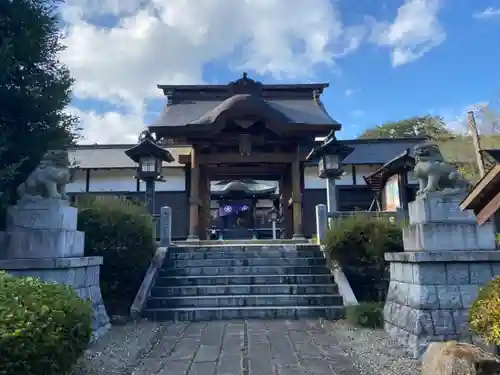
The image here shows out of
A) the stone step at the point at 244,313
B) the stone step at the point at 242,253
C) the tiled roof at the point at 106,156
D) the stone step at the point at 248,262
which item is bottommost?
the stone step at the point at 244,313

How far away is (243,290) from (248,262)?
3.58ft

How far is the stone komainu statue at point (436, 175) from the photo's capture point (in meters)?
5.54

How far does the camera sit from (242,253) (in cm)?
988

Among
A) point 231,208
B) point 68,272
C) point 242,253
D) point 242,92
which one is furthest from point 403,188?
point 231,208

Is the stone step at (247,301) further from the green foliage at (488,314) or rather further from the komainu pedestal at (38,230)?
the green foliage at (488,314)

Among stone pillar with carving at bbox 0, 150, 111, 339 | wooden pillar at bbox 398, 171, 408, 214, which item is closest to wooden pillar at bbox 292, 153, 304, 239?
wooden pillar at bbox 398, 171, 408, 214

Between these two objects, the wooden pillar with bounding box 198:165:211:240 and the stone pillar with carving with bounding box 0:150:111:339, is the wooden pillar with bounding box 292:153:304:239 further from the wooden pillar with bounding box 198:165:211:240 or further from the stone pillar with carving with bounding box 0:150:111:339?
the stone pillar with carving with bounding box 0:150:111:339

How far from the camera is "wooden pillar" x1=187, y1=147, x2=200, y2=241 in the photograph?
1303cm

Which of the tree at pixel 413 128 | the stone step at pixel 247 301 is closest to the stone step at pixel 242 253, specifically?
the stone step at pixel 247 301

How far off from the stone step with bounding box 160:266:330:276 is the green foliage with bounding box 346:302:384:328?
201cm

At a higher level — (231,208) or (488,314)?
(231,208)

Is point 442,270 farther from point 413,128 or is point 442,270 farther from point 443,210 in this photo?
point 413,128

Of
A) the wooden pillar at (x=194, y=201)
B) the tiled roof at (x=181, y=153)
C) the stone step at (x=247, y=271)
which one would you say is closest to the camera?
the stone step at (x=247, y=271)

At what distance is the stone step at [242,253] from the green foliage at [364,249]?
1.22 m
